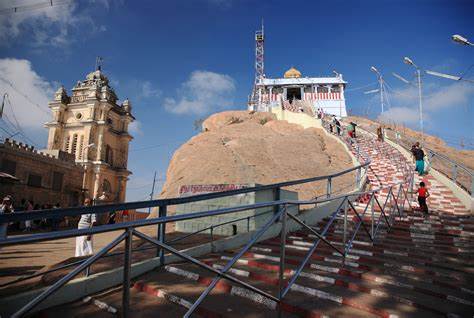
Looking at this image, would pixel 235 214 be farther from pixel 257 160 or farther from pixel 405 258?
pixel 257 160

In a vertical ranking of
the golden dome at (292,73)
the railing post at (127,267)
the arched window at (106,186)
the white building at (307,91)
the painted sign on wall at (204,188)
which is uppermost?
the golden dome at (292,73)

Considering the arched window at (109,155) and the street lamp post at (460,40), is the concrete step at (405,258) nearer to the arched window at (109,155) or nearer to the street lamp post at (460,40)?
the street lamp post at (460,40)

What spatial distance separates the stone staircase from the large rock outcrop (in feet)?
23.6

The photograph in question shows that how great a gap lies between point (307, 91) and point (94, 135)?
30677 mm

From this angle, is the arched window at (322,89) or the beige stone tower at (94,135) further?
the arched window at (322,89)

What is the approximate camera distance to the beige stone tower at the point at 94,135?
38.9 meters

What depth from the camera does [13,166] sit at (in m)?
25.6

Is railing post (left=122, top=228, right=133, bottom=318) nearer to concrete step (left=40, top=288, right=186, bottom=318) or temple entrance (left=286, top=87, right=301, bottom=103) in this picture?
concrete step (left=40, top=288, right=186, bottom=318)

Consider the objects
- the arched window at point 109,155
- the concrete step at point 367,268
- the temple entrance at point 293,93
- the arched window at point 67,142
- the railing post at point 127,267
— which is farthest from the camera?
the temple entrance at point 293,93

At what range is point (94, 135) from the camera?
40438mm

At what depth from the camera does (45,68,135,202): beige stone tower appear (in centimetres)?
3894

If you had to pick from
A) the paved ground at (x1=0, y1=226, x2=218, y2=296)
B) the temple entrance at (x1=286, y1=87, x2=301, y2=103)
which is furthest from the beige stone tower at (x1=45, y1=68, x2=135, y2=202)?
the paved ground at (x1=0, y1=226, x2=218, y2=296)

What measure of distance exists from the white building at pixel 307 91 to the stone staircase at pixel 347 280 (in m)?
39.5

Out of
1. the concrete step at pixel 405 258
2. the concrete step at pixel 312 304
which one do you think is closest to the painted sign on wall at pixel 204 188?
the concrete step at pixel 405 258
